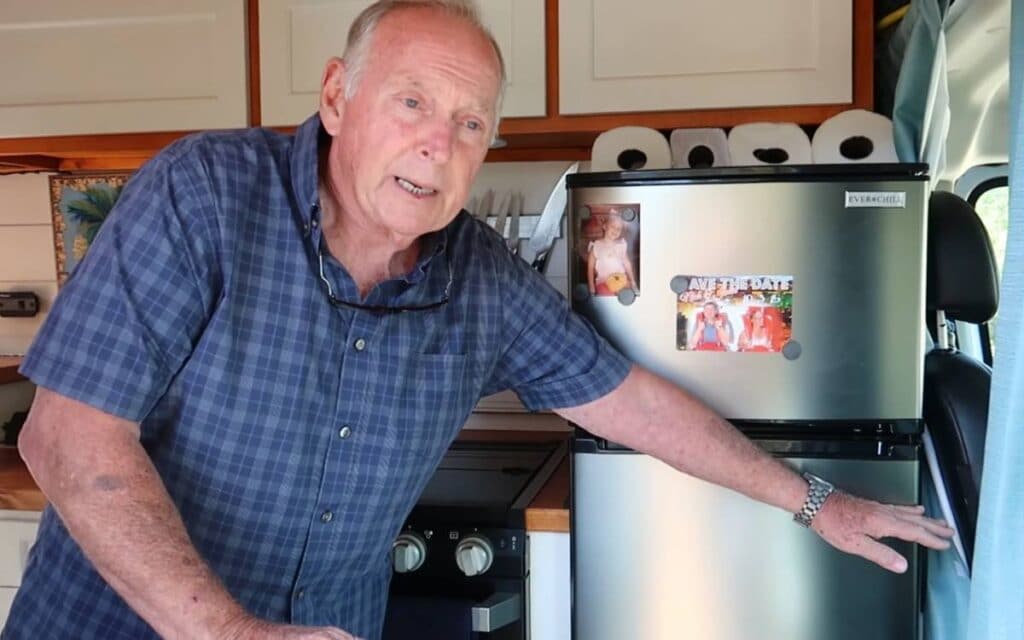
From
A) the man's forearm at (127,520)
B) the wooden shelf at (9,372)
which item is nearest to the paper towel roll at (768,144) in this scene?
the man's forearm at (127,520)

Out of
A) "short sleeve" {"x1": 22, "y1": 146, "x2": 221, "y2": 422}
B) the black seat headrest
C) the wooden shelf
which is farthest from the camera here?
the wooden shelf

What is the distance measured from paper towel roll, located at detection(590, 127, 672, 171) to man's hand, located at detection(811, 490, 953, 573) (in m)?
0.71

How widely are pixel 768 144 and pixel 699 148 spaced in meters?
0.13

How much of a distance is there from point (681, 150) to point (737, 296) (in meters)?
0.49

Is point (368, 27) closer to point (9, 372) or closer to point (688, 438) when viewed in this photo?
point (688, 438)

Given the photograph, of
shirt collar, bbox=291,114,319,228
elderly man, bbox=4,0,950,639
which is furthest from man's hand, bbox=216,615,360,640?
shirt collar, bbox=291,114,319,228

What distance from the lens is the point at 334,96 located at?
40.6 inches

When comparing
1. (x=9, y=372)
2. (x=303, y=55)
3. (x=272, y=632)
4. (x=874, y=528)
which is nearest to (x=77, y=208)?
(x=9, y=372)

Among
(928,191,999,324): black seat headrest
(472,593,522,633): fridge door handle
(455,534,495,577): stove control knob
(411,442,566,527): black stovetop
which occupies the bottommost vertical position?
(472,593,522,633): fridge door handle

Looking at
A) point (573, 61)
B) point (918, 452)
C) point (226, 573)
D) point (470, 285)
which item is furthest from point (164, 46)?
point (918, 452)

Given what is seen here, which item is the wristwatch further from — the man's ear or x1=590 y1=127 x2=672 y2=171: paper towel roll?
the man's ear

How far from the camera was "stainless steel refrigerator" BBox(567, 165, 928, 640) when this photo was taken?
48.8 inches

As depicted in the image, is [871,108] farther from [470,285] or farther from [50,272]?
[50,272]

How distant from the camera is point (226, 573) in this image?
1000 mm
